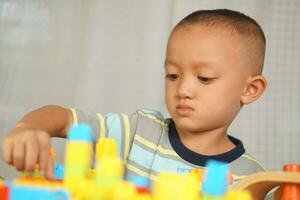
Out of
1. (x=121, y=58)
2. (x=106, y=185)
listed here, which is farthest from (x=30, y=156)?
(x=121, y=58)

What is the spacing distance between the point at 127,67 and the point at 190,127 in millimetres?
496

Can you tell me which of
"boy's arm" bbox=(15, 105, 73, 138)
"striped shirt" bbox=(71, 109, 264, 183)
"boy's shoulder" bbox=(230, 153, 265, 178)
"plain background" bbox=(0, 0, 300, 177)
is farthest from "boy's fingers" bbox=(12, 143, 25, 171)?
"plain background" bbox=(0, 0, 300, 177)

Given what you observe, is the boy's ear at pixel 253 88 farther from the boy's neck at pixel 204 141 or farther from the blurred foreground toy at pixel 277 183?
the blurred foreground toy at pixel 277 183

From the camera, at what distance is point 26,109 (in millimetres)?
1301

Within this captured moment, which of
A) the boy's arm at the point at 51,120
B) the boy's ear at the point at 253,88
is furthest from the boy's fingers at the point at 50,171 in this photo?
the boy's ear at the point at 253,88

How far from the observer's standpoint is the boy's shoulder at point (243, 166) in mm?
910

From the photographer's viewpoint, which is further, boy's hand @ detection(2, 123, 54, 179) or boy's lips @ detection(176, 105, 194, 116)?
boy's lips @ detection(176, 105, 194, 116)

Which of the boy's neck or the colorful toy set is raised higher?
the colorful toy set

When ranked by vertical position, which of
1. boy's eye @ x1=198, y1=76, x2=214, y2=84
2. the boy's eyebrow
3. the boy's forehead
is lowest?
boy's eye @ x1=198, y1=76, x2=214, y2=84

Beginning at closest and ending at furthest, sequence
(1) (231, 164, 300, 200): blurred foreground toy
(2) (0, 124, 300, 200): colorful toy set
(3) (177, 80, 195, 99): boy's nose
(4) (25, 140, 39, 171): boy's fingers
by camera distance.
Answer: (2) (0, 124, 300, 200): colorful toy set
(4) (25, 140, 39, 171): boy's fingers
(1) (231, 164, 300, 200): blurred foreground toy
(3) (177, 80, 195, 99): boy's nose

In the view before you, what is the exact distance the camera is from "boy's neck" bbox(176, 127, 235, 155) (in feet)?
3.03

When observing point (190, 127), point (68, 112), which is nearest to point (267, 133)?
point (190, 127)

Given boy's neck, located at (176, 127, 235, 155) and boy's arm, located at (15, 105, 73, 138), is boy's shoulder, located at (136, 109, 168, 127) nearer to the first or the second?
boy's neck, located at (176, 127, 235, 155)

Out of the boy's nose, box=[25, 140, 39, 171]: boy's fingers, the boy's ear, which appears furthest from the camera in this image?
the boy's ear
